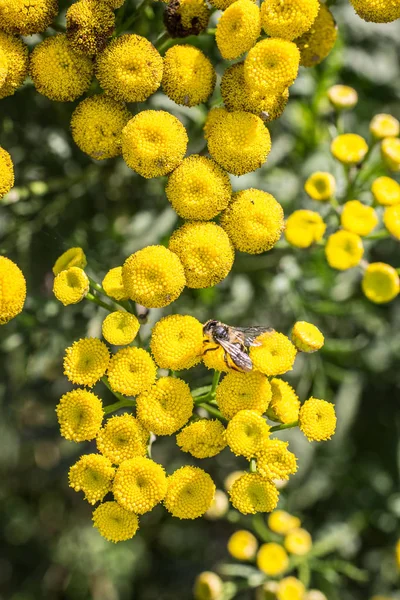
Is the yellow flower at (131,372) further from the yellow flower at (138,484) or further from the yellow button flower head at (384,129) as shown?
the yellow button flower head at (384,129)

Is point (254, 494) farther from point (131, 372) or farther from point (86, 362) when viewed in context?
point (86, 362)

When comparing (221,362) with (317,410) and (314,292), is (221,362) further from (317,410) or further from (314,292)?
(314,292)

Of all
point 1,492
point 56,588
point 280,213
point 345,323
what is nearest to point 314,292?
point 345,323

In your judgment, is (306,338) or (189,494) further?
(306,338)

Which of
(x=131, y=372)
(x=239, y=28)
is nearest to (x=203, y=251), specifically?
(x=131, y=372)

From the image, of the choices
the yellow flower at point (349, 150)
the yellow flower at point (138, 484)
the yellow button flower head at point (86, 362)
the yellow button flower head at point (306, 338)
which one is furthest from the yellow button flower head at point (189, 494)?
the yellow flower at point (349, 150)

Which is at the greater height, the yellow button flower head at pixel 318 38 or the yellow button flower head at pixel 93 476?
the yellow button flower head at pixel 318 38
